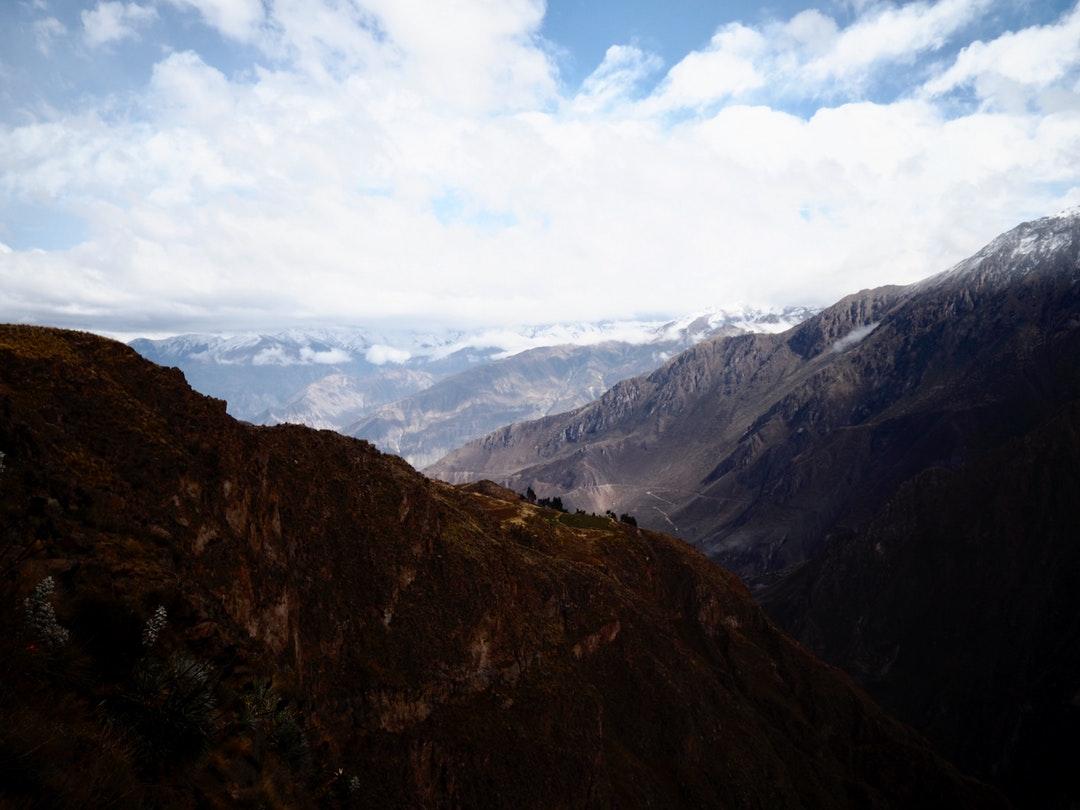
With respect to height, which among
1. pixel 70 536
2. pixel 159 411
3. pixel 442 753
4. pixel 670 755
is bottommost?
pixel 670 755

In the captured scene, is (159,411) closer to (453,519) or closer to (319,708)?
(319,708)

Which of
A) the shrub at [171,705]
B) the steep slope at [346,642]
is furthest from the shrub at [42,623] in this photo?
the shrub at [171,705]

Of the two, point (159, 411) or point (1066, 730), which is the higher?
point (159, 411)

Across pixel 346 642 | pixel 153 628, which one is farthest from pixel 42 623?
pixel 346 642

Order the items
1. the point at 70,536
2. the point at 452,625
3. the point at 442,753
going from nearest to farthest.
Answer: the point at 70,536 → the point at 442,753 → the point at 452,625

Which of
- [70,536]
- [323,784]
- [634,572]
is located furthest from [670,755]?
[70,536]

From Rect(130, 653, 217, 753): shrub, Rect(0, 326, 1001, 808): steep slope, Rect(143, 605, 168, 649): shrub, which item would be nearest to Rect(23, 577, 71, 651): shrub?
Rect(0, 326, 1001, 808): steep slope

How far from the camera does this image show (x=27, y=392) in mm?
31297

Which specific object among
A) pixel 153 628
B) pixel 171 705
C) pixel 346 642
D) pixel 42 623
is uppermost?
pixel 42 623

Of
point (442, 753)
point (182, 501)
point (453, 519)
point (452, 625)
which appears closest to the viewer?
point (182, 501)

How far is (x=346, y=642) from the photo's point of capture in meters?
49.2

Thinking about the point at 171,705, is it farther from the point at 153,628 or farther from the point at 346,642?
the point at 346,642

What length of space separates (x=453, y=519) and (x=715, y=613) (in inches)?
2304

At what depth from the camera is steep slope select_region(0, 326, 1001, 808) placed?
15.0 metres
